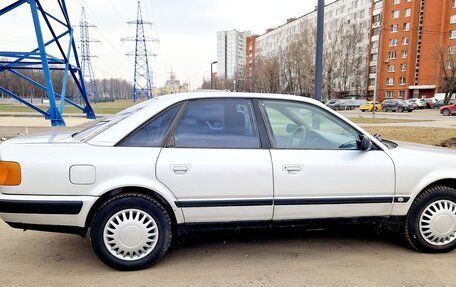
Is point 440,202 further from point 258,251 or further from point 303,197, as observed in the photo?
point 258,251

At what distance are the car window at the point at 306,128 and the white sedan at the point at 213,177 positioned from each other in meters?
0.01

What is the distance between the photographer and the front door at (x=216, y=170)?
3.08 m

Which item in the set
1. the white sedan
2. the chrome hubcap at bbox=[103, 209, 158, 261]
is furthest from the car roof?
the chrome hubcap at bbox=[103, 209, 158, 261]

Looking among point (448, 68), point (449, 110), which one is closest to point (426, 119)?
point (449, 110)

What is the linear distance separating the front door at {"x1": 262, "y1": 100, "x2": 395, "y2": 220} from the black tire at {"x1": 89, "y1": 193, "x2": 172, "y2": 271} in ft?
3.36

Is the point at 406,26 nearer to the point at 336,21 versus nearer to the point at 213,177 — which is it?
the point at 336,21

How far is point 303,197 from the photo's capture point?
10.7ft

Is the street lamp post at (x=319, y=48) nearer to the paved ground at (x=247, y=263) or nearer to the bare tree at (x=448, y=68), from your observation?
the paved ground at (x=247, y=263)

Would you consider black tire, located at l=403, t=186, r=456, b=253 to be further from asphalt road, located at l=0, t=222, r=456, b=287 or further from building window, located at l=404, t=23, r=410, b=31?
building window, located at l=404, t=23, r=410, b=31

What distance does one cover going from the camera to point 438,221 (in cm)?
354

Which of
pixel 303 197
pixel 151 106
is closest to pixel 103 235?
pixel 151 106

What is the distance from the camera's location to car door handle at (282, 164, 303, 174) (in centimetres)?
322

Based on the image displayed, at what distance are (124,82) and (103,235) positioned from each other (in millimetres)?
141959

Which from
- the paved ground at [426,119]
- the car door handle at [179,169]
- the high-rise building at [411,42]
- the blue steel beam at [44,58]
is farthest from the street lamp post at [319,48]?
the high-rise building at [411,42]
